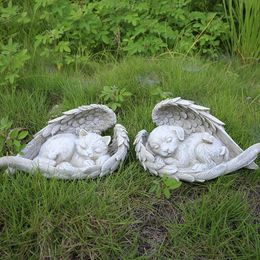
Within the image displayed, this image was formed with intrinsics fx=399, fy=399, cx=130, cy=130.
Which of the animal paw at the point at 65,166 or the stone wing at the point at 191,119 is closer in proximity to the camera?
the animal paw at the point at 65,166

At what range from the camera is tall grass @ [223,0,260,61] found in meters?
3.55

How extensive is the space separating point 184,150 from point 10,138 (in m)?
0.99

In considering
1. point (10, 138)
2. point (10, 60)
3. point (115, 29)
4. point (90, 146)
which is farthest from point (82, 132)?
point (115, 29)

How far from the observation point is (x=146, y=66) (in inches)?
130

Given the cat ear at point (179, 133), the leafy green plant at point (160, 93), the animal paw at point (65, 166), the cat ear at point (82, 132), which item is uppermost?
the cat ear at point (179, 133)

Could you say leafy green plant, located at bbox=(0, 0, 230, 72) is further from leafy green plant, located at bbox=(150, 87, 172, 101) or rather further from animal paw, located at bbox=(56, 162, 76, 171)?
animal paw, located at bbox=(56, 162, 76, 171)

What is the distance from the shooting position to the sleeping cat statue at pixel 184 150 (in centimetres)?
225

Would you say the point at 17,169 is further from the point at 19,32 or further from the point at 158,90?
the point at 19,32

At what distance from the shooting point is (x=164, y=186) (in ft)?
7.41

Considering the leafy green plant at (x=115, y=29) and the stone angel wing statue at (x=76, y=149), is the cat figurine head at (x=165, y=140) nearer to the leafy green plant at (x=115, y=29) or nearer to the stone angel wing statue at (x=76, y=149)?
the stone angel wing statue at (x=76, y=149)

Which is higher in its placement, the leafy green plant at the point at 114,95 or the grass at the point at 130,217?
the leafy green plant at the point at 114,95

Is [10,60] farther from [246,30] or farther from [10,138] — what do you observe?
[246,30]

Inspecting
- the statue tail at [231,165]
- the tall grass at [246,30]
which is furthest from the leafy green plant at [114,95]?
the tall grass at [246,30]

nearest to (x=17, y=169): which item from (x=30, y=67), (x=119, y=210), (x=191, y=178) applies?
(x=119, y=210)
